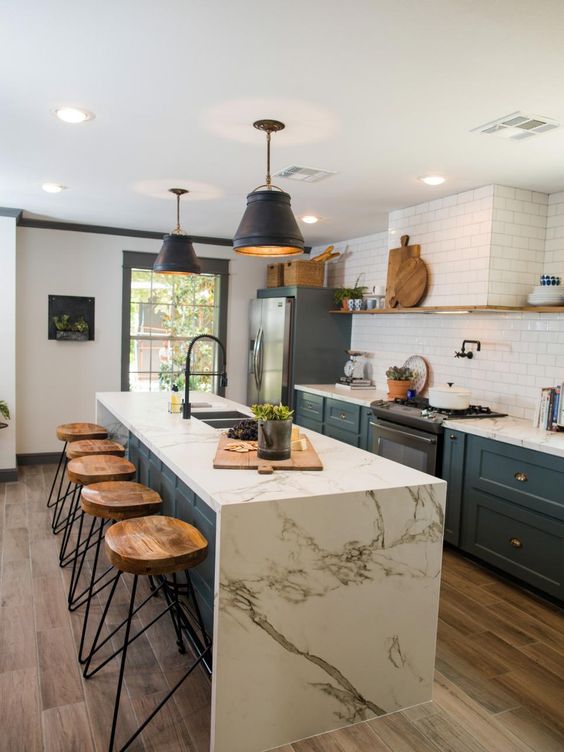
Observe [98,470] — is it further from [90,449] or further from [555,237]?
[555,237]

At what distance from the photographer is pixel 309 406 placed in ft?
19.9

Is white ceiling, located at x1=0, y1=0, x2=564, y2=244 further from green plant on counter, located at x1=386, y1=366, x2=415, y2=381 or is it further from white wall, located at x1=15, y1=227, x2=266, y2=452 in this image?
white wall, located at x1=15, y1=227, x2=266, y2=452

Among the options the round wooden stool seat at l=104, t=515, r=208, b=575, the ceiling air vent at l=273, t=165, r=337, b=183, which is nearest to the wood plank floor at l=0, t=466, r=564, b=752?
the round wooden stool seat at l=104, t=515, r=208, b=575

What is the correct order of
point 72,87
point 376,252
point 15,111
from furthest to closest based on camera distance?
point 376,252 → point 15,111 → point 72,87

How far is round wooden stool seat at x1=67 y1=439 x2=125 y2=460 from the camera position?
3.81 m

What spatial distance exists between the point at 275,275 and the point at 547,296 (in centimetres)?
356

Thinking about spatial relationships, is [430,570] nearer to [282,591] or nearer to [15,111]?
[282,591]

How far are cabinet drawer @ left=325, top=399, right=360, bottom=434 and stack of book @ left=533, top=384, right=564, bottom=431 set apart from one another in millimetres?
1721

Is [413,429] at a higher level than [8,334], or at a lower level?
lower

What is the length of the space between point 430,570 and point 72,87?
257cm

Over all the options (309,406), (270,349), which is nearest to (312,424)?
(309,406)

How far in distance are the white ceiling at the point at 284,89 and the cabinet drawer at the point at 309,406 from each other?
86.7 inches

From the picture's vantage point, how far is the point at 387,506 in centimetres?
232

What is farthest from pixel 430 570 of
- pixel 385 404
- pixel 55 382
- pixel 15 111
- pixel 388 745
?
pixel 55 382
